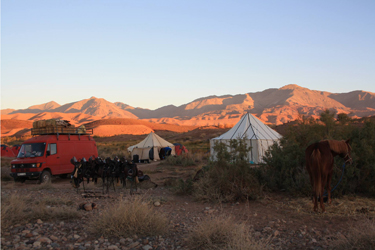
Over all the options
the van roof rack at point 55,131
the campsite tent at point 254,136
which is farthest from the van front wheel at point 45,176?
the campsite tent at point 254,136

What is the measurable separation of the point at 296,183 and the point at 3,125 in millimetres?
103902

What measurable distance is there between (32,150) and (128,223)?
1029 cm

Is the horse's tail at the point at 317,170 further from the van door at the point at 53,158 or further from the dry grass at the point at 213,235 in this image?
the van door at the point at 53,158

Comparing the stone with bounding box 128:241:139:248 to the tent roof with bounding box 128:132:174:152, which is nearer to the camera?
the stone with bounding box 128:241:139:248

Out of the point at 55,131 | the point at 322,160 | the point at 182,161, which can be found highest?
the point at 55,131

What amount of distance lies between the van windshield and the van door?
0.96 feet

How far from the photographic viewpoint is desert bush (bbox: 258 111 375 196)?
26.9 ft

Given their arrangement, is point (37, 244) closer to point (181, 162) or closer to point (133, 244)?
point (133, 244)

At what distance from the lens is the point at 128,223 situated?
571cm

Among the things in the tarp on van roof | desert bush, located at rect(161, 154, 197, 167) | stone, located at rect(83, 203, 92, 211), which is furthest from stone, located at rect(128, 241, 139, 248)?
the tarp on van roof

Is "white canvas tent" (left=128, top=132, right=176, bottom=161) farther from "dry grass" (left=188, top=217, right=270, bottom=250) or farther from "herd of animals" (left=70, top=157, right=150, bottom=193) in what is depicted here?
"dry grass" (left=188, top=217, right=270, bottom=250)

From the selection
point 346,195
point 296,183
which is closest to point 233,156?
point 296,183

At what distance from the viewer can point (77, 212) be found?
276 inches

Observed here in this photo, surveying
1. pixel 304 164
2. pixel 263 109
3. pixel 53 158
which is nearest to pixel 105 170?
pixel 53 158
